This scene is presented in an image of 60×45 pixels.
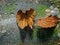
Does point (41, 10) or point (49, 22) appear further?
point (41, 10)

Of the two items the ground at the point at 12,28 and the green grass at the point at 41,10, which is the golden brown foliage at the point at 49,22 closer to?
the ground at the point at 12,28

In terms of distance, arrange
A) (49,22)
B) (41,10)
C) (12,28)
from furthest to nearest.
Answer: (41,10) < (12,28) < (49,22)

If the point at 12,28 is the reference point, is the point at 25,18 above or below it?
above

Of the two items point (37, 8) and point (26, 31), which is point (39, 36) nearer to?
point (26, 31)

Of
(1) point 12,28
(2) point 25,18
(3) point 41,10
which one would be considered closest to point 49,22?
(2) point 25,18

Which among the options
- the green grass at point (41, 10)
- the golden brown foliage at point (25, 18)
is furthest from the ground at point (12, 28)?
the golden brown foliage at point (25, 18)

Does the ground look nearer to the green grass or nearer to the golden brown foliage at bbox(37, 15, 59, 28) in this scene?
the green grass

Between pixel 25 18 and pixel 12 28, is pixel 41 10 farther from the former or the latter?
pixel 25 18

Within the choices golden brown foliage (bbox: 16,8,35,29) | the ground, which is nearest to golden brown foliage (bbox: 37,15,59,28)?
golden brown foliage (bbox: 16,8,35,29)

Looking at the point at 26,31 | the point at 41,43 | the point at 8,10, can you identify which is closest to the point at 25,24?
the point at 26,31
